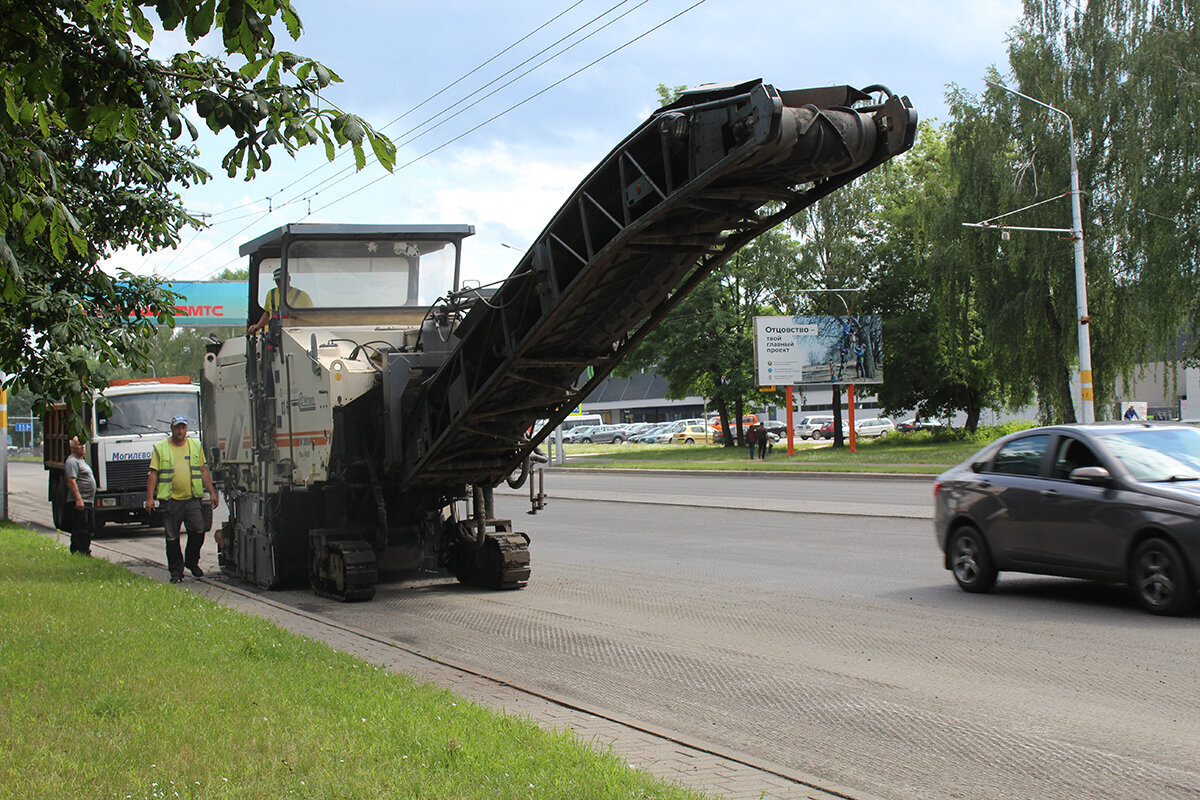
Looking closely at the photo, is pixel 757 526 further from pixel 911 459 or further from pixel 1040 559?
pixel 911 459

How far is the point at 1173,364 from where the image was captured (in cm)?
3797

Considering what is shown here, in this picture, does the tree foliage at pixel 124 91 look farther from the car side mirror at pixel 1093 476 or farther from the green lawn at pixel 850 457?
the green lawn at pixel 850 457

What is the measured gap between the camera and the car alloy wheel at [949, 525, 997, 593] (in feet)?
36.0

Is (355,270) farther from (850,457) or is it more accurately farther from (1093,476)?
(850,457)

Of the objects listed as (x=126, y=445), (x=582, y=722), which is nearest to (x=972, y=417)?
(x=126, y=445)

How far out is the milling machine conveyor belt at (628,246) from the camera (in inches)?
312

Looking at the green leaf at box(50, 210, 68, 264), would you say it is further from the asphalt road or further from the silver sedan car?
the silver sedan car

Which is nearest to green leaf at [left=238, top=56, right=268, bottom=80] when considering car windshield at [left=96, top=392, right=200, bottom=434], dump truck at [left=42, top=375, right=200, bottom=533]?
dump truck at [left=42, top=375, right=200, bottom=533]

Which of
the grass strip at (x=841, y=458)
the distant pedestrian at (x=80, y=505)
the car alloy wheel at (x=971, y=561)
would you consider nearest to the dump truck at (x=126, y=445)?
the distant pedestrian at (x=80, y=505)

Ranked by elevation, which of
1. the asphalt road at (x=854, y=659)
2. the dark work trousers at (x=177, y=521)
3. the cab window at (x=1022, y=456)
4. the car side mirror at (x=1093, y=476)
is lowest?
the asphalt road at (x=854, y=659)

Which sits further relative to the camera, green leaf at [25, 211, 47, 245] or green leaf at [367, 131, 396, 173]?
green leaf at [25, 211, 47, 245]

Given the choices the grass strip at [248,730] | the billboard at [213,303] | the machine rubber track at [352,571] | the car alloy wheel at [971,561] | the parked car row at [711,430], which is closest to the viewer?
the grass strip at [248,730]

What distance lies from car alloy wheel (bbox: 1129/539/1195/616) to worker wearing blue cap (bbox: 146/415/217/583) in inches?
380

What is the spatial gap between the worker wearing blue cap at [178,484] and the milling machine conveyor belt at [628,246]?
3.02m
